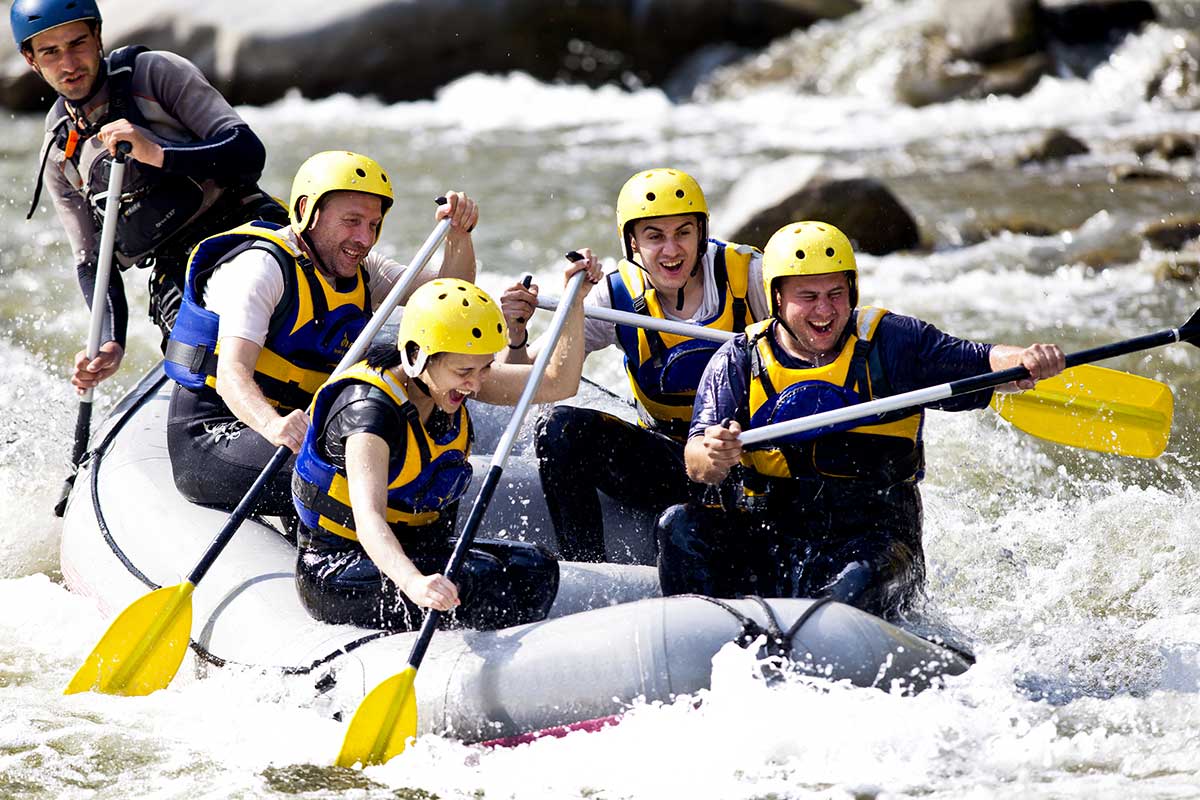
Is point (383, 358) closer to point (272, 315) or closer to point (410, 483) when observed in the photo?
point (410, 483)

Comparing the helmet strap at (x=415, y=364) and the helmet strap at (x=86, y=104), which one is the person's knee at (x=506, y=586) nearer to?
the helmet strap at (x=415, y=364)

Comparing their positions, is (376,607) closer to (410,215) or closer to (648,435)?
(648,435)

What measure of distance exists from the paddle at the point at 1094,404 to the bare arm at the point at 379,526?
1.27 meters

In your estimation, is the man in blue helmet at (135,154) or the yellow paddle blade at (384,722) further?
the man in blue helmet at (135,154)

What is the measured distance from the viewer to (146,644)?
4594 mm

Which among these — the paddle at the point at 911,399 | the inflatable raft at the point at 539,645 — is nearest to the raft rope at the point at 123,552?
the inflatable raft at the point at 539,645

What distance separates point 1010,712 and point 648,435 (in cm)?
159

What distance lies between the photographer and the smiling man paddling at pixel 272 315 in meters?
4.88

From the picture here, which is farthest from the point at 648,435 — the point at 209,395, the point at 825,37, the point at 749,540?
the point at 825,37

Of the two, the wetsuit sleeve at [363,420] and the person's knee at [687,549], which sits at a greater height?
the wetsuit sleeve at [363,420]

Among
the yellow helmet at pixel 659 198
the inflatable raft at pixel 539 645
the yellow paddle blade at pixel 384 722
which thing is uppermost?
the yellow helmet at pixel 659 198

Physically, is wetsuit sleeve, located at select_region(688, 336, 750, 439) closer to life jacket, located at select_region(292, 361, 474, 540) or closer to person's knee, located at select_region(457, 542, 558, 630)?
person's knee, located at select_region(457, 542, 558, 630)

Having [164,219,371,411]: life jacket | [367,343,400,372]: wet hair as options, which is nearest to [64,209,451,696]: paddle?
[164,219,371,411]: life jacket

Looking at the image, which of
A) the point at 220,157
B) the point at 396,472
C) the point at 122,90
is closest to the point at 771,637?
the point at 396,472
